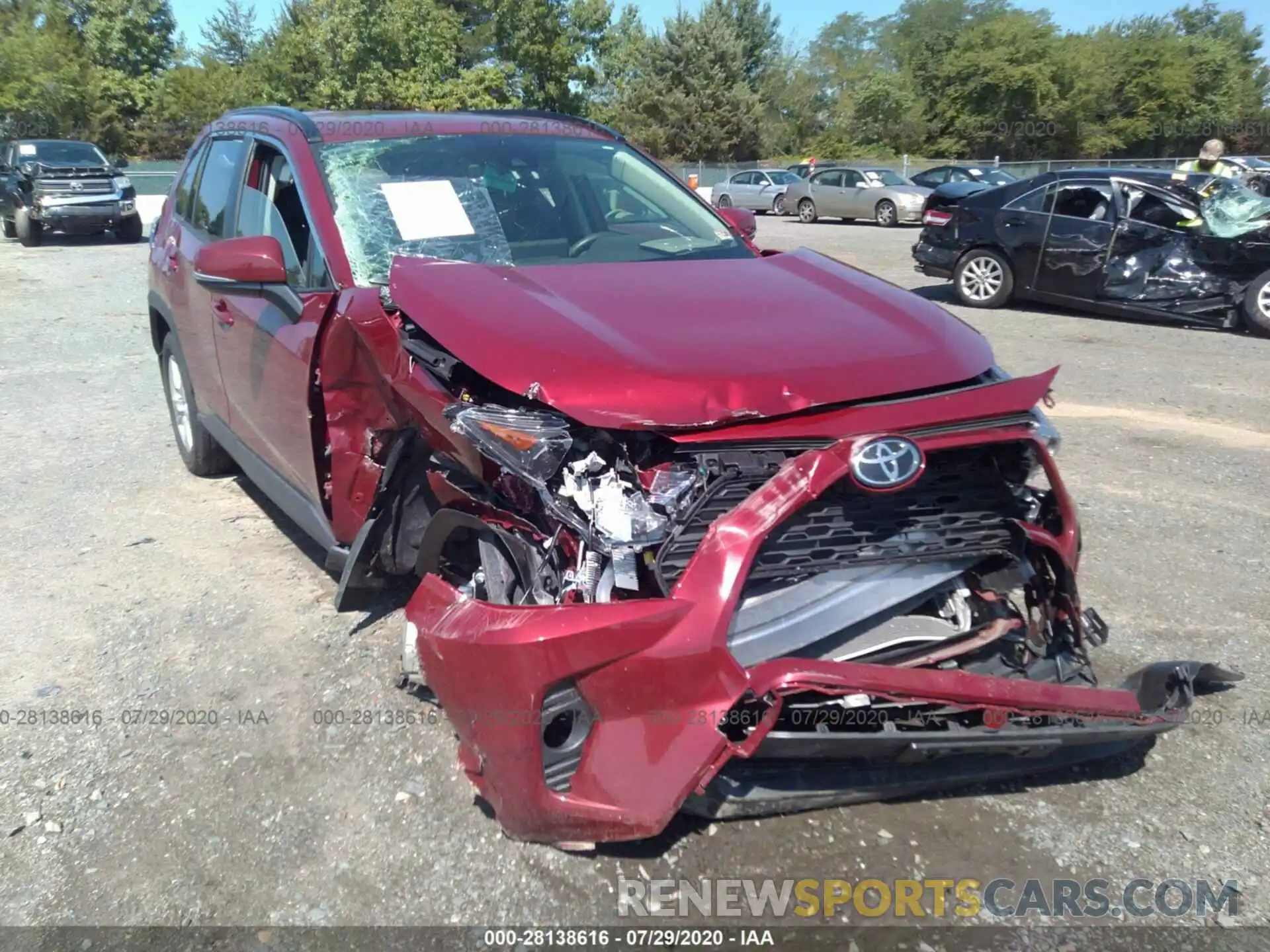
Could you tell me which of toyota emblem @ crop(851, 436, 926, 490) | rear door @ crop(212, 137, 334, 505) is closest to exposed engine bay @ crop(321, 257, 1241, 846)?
toyota emblem @ crop(851, 436, 926, 490)

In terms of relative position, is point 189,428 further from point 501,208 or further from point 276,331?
point 501,208

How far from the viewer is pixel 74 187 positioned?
1869 centimetres

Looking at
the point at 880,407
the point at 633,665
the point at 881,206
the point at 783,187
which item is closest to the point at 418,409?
the point at 633,665

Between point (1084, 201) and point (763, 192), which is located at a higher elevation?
point (1084, 201)

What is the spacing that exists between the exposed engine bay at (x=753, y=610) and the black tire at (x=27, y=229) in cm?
1922

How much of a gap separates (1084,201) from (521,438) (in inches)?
379

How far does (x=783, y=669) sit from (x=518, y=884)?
3.09 feet

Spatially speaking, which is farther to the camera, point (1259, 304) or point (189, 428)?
point (1259, 304)

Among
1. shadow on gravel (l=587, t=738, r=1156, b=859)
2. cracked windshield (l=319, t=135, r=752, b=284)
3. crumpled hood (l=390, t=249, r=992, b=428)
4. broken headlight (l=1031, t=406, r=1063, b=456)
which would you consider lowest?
shadow on gravel (l=587, t=738, r=1156, b=859)

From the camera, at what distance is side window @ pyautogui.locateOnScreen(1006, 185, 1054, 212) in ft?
35.1

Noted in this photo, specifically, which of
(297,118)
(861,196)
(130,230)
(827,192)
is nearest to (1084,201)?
(297,118)

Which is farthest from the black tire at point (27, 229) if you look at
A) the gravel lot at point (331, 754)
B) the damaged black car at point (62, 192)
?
the gravel lot at point (331, 754)

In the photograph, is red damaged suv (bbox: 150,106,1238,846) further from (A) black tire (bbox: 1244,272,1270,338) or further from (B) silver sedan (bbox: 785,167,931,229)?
(B) silver sedan (bbox: 785,167,931,229)

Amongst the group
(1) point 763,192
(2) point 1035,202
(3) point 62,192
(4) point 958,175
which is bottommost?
(1) point 763,192
